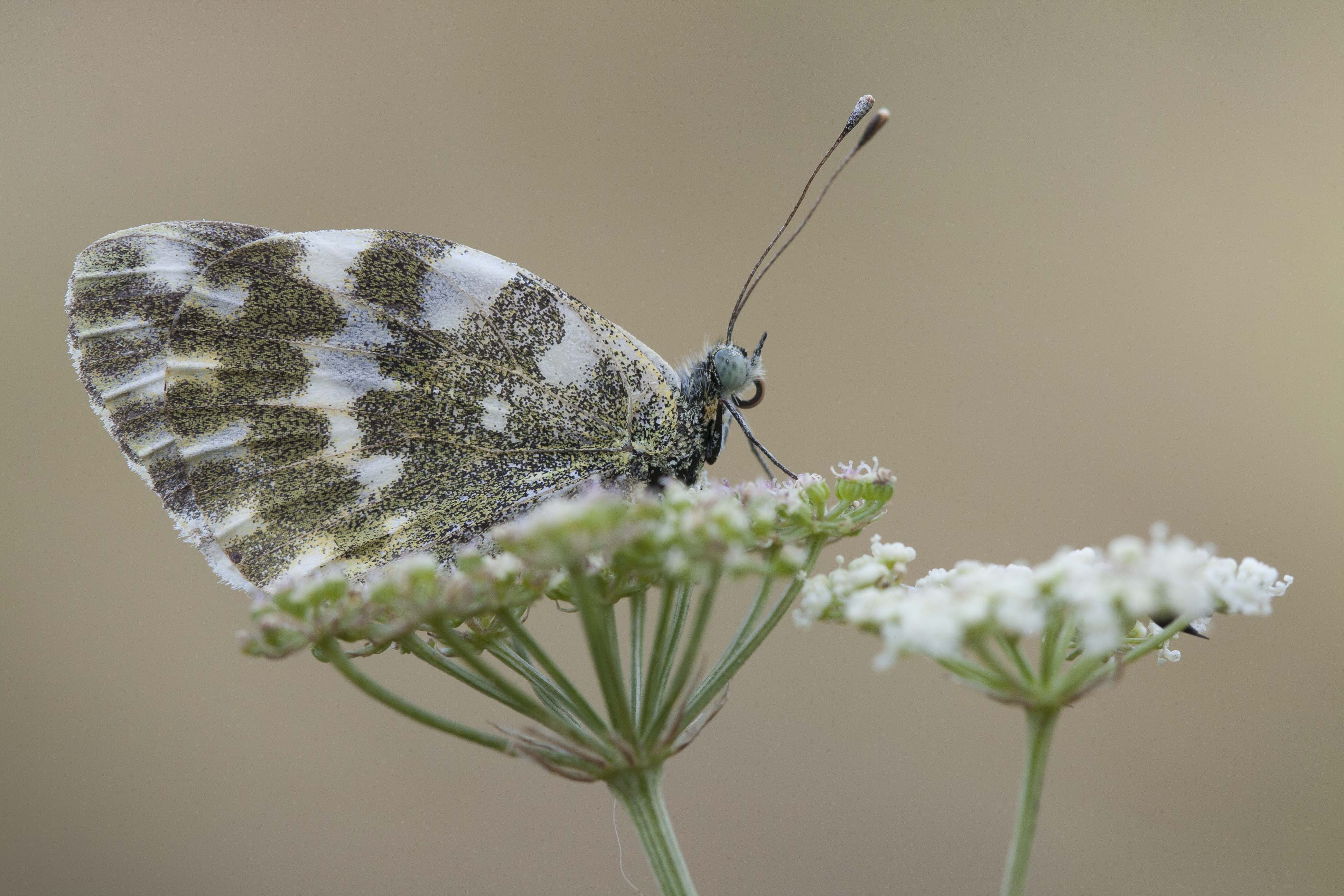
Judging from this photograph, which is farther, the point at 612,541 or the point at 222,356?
the point at 222,356

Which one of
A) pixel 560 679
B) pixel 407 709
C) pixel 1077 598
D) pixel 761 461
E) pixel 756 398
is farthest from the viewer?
pixel 756 398


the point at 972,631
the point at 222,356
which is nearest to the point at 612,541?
the point at 972,631

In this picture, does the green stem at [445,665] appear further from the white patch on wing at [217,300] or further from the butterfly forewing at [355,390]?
the white patch on wing at [217,300]

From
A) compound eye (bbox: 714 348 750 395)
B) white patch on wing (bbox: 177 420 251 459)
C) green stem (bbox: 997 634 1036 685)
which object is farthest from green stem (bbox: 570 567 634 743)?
white patch on wing (bbox: 177 420 251 459)

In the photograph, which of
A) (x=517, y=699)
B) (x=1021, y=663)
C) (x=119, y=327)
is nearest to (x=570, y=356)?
(x=517, y=699)

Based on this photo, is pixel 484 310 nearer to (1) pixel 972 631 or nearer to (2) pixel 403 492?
(2) pixel 403 492

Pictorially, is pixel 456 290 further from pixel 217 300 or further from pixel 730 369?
pixel 730 369
